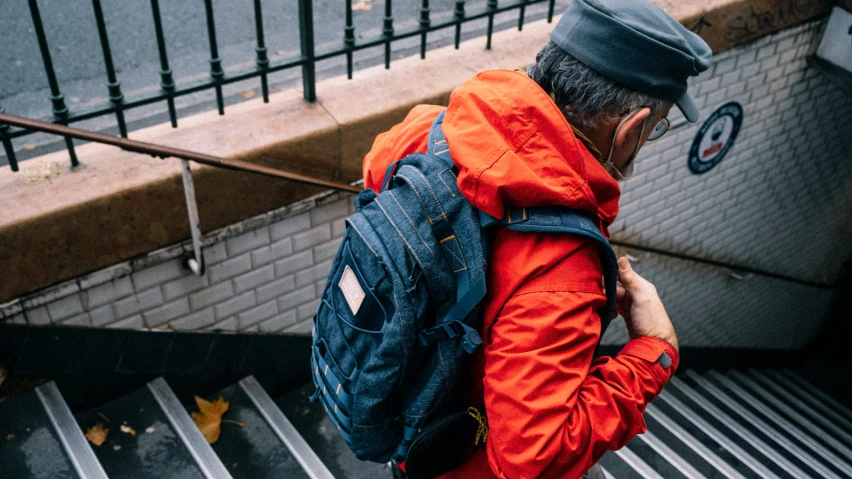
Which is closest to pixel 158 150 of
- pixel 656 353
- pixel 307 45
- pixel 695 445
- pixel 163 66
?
pixel 163 66

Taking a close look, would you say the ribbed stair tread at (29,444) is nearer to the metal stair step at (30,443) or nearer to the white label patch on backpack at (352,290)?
the metal stair step at (30,443)

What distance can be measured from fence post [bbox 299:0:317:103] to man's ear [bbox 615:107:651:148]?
1.68 meters

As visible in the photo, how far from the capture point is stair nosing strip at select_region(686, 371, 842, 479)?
16.4ft

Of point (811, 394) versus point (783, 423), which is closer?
point (783, 423)

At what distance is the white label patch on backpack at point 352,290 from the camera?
1.66 metres

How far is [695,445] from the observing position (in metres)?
4.39

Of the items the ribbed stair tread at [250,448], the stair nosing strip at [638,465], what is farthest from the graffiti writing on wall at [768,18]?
the ribbed stair tread at [250,448]

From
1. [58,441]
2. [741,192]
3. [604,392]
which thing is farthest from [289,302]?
[741,192]

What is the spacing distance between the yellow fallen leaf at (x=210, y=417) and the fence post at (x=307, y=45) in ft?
4.99

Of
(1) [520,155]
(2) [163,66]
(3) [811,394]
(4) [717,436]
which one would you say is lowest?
(3) [811,394]

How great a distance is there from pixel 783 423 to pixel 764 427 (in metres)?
0.56

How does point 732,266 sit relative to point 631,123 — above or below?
below

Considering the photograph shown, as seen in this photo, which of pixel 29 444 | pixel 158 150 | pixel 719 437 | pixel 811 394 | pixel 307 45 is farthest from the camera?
pixel 811 394

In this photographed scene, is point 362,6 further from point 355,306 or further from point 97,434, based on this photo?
point 355,306
